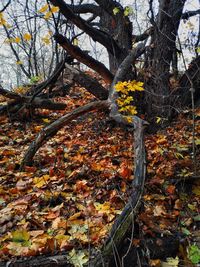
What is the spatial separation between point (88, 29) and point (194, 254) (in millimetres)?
3535

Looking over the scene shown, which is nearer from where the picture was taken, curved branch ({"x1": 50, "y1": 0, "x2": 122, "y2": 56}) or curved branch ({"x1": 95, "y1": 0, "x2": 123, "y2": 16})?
curved branch ({"x1": 50, "y1": 0, "x2": 122, "y2": 56})

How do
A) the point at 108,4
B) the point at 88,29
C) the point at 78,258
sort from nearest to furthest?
1. the point at 78,258
2. the point at 88,29
3. the point at 108,4

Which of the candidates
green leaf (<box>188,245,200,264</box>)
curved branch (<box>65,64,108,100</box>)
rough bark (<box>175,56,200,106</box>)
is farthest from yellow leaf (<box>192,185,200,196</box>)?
curved branch (<box>65,64,108,100</box>)

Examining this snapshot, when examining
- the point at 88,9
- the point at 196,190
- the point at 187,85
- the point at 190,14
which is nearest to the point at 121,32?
the point at 190,14

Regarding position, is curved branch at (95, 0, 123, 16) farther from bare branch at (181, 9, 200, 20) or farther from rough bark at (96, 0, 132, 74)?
bare branch at (181, 9, 200, 20)

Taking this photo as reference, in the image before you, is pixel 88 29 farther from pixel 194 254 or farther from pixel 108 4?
pixel 194 254

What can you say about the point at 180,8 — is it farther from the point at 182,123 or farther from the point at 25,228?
the point at 25,228

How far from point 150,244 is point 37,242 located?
0.87 m

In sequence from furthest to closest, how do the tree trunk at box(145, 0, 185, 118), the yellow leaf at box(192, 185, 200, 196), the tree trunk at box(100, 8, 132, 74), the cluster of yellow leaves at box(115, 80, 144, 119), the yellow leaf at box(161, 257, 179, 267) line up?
1. the tree trunk at box(100, 8, 132, 74)
2. the tree trunk at box(145, 0, 185, 118)
3. the cluster of yellow leaves at box(115, 80, 144, 119)
4. the yellow leaf at box(192, 185, 200, 196)
5. the yellow leaf at box(161, 257, 179, 267)

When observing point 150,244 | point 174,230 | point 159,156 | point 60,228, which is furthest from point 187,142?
point 60,228

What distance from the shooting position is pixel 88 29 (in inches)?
169

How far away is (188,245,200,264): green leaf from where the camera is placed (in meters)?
2.01

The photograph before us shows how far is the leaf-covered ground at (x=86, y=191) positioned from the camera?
2055 mm

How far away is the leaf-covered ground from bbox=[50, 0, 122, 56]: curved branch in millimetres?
1538
